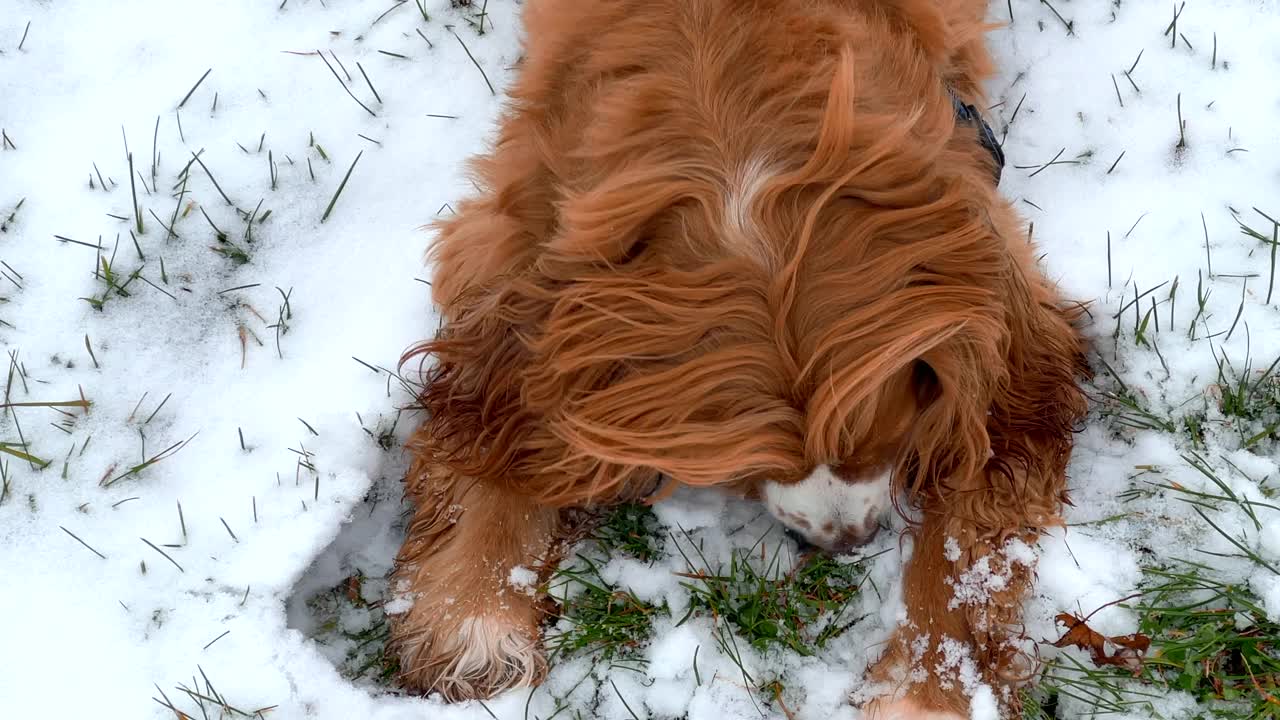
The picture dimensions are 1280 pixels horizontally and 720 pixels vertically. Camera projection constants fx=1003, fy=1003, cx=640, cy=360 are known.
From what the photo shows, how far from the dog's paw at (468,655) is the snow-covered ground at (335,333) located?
0.07 meters

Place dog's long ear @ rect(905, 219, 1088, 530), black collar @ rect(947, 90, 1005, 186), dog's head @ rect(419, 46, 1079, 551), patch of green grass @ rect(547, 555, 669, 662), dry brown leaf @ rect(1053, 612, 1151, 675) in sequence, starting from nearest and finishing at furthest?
dog's head @ rect(419, 46, 1079, 551), dog's long ear @ rect(905, 219, 1088, 530), black collar @ rect(947, 90, 1005, 186), dry brown leaf @ rect(1053, 612, 1151, 675), patch of green grass @ rect(547, 555, 669, 662)

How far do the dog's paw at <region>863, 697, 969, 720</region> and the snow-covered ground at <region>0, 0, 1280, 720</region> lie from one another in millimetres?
199

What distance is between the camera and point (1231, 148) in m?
3.87

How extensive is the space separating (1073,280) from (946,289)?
4.56 feet

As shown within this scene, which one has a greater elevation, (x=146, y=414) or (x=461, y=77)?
(x=461, y=77)

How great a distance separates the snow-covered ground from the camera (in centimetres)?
338

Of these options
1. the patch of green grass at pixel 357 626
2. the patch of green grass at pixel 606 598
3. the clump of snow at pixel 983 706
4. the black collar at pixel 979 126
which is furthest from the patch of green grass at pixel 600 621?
the black collar at pixel 979 126

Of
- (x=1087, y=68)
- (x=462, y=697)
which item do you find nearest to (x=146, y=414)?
(x=462, y=697)

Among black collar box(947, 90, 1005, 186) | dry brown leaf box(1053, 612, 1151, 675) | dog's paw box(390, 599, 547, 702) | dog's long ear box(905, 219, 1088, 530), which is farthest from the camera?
dog's paw box(390, 599, 547, 702)

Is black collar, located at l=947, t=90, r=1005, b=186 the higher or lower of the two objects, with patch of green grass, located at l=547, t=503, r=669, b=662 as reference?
higher

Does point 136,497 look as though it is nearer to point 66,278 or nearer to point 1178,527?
point 66,278

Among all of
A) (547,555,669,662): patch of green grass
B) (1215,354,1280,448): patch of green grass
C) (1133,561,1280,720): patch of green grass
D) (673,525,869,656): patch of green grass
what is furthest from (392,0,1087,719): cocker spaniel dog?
(1215,354,1280,448): patch of green grass

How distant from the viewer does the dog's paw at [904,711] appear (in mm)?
3100

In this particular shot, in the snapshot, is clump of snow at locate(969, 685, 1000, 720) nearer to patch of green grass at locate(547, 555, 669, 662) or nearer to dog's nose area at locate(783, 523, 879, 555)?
dog's nose area at locate(783, 523, 879, 555)
